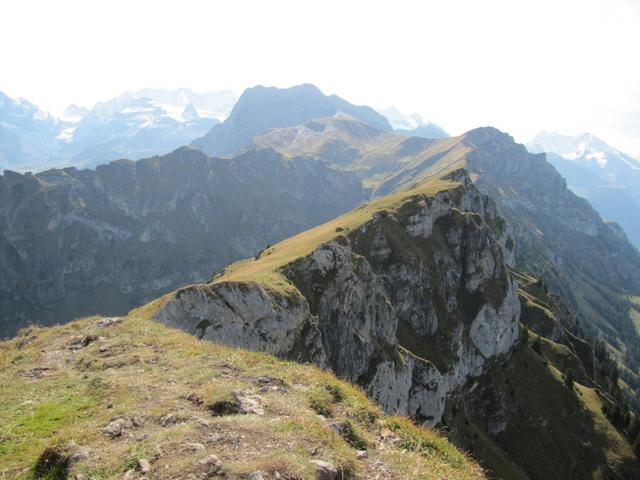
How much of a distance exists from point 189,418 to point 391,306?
9337 cm

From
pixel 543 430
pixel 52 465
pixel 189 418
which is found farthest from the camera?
pixel 543 430

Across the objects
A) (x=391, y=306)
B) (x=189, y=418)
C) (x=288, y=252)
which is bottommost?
(x=391, y=306)

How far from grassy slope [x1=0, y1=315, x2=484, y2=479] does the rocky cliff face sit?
29963 millimetres

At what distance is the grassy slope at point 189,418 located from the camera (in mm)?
14688

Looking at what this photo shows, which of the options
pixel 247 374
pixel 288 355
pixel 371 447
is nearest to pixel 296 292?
pixel 288 355

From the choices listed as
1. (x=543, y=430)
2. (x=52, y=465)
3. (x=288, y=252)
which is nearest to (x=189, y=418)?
(x=52, y=465)

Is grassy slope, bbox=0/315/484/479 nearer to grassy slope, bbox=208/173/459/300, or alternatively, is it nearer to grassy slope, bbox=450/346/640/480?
grassy slope, bbox=208/173/459/300

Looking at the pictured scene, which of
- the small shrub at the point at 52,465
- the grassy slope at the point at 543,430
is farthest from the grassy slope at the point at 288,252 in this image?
the grassy slope at the point at 543,430

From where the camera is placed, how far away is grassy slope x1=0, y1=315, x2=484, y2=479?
48.2 feet

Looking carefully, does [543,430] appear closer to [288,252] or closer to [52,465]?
[288,252]

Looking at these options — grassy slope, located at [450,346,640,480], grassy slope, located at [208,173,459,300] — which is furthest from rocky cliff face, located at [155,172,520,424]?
grassy slope, located at [450,346,640,480]

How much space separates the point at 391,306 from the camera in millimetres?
108000

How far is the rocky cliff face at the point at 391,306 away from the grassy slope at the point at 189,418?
98.3 feet

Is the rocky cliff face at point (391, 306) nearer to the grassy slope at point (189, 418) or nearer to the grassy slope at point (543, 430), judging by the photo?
the grassy slope at point (543, 430)
